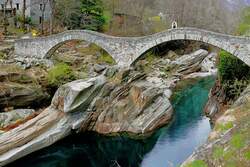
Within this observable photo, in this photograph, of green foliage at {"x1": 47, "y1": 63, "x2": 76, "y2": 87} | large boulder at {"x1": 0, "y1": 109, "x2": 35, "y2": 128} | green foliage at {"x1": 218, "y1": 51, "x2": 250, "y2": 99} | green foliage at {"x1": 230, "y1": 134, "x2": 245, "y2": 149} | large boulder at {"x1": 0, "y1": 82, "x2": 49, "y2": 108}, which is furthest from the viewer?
green foliage at {"x1": 47, "y1": 63, "x2": 76, "y2": 87}

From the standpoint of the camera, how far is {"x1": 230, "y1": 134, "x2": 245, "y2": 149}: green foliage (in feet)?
26.9

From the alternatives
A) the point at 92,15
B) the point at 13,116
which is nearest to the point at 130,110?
the point at 13,116

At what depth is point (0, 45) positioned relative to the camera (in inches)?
1212

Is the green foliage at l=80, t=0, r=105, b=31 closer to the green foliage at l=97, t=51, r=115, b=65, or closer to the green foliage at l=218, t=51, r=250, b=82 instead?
the green foliage at l=97, t=51, r=115, b=65

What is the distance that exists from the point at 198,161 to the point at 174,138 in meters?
Answer: 12.0

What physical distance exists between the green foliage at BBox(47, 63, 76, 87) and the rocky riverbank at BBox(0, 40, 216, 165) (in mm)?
721

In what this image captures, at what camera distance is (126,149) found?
61.4 ft

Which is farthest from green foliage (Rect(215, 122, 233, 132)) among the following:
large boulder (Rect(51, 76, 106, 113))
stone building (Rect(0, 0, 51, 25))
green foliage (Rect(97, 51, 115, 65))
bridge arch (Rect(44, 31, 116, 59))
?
stone building (Rect(0, 0, 51, 25))

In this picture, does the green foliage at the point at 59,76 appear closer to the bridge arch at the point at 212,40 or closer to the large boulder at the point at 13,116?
the large boulder at the point at 13,116

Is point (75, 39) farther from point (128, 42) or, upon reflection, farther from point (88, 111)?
point (88, 111)

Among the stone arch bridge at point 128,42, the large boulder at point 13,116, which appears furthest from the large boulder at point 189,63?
the large boulder at point 13,116

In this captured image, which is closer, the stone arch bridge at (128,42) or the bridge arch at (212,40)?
the bridge arch at (212,40)

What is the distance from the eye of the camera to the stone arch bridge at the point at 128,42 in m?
22.6

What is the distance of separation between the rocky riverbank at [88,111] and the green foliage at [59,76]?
0.72 m
